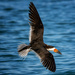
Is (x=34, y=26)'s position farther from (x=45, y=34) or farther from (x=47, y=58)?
(x=45, y=34)

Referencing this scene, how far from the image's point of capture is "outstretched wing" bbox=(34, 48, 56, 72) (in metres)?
5.27

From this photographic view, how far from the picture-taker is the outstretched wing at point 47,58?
5270 millimetres

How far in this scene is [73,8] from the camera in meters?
15.0

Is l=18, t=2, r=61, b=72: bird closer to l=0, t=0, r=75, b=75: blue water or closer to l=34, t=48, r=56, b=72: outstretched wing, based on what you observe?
l=34, t=48, r=56, b=72: outstretched wing

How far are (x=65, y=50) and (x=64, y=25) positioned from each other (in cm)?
383

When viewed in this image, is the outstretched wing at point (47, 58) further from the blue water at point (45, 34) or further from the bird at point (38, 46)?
the blue water at point (45, 34)

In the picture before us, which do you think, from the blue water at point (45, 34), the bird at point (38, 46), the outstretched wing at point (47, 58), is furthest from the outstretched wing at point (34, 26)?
the blue water at point (45, 34)

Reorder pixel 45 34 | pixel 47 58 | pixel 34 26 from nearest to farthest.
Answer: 1. pixel 47 58
2. pixel 34 26
3. pixel 45 34

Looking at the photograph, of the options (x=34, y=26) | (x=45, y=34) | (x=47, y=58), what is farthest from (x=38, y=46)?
(x=45, y=34)

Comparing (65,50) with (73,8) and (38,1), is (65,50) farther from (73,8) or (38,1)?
(38,1)

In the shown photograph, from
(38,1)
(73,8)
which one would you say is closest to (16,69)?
(73,8)

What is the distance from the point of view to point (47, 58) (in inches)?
209

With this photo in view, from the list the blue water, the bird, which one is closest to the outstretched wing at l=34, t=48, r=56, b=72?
the bird

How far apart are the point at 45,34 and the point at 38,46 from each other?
4.81 m
